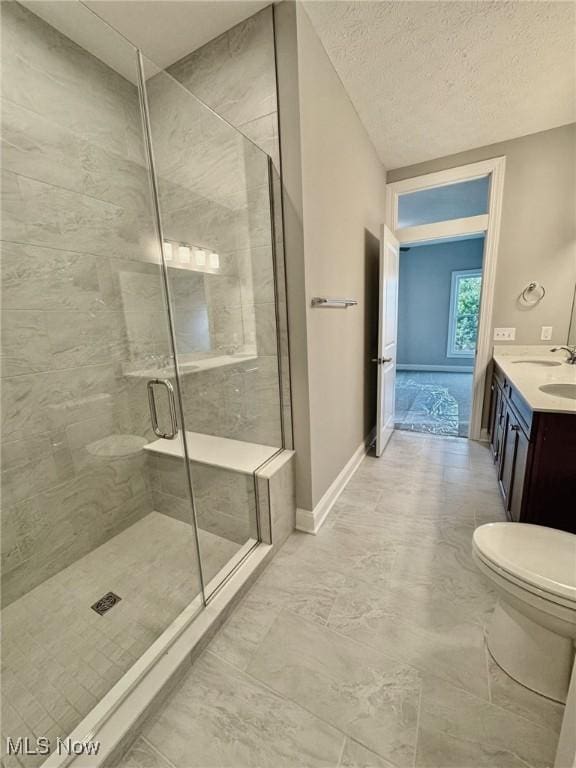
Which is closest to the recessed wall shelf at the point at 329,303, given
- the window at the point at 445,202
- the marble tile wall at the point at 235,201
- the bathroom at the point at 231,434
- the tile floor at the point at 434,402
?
the bathroom at the point at 231,434

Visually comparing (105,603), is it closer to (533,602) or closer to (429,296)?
(533,602)

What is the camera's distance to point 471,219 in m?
2.84

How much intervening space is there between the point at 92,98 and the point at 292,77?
3.81 ft

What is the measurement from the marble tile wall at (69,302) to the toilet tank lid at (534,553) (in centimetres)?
190

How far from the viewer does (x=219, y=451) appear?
193cm

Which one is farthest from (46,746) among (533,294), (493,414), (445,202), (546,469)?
(445,202)

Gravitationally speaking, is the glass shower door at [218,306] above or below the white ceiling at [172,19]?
below

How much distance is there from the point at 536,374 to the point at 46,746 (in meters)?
2.96

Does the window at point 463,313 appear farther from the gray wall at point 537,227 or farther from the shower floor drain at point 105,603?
the shower floor drain at point 105,603

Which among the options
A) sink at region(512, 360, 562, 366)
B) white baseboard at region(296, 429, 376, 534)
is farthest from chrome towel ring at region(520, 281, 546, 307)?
white baseboard at region(296, 429, 376, 534)

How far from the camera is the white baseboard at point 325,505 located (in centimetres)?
193

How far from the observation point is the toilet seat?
0.94 m

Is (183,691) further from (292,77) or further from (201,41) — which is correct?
(201,41)

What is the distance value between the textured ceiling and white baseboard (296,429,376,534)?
103 inches
